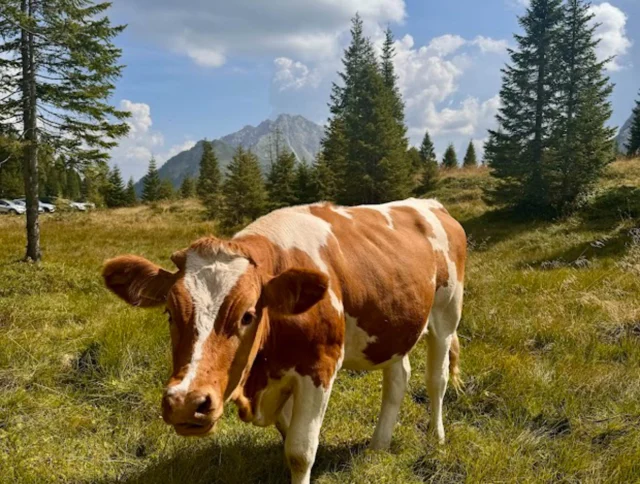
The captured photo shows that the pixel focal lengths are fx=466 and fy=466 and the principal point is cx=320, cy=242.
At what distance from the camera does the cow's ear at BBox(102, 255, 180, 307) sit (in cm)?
251

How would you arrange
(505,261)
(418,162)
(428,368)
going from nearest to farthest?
(428,368) < (505,261) < (418,162)

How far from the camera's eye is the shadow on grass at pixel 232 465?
3.21 meters

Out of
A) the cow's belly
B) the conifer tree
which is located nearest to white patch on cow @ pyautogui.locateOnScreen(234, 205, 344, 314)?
the cow's belly

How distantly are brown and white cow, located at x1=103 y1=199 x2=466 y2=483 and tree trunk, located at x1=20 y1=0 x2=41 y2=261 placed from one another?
12109mm

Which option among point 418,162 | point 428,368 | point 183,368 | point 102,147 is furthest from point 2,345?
point 418,162

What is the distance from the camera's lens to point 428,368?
4.09 m

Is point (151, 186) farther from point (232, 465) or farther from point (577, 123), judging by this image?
point (232, 465)

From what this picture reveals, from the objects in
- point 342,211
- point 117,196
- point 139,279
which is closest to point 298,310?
point 139,279

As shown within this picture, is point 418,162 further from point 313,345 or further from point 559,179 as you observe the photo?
point 313,345

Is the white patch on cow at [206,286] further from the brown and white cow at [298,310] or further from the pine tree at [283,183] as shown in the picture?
the pine tree at [283,183]

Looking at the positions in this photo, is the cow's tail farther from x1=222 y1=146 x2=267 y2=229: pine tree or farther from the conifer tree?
x1=222 y1=146 x2=267 y2=229: pine tree

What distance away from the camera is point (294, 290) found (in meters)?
2.40

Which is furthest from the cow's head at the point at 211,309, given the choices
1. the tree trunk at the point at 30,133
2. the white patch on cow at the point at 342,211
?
the tree trunk at the point at 30,133

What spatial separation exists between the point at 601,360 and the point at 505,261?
296 inches
